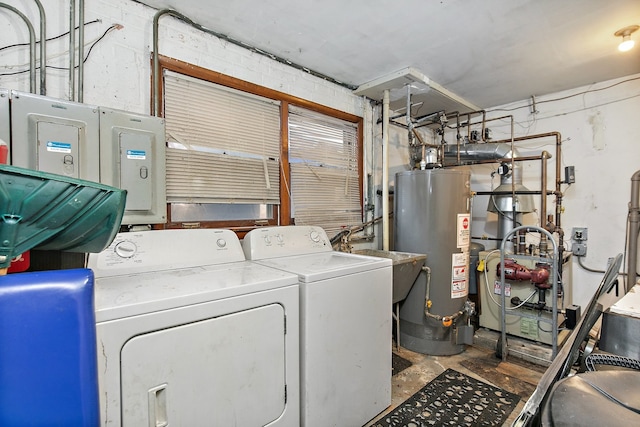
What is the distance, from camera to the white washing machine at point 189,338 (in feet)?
3.35

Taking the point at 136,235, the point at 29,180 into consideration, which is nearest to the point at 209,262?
the point at 136,235

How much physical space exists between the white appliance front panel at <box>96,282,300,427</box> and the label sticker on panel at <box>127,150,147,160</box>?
3.25 feet

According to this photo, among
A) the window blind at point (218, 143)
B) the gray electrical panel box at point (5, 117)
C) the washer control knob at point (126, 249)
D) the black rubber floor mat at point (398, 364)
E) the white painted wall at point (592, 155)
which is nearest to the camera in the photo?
the gray electrical panel box at point (5, 117)

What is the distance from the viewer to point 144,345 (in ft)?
3.44

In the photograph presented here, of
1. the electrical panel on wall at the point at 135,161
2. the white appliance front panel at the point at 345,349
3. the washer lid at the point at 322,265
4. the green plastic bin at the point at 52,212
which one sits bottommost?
the white appliance front panel at the point at 345,349

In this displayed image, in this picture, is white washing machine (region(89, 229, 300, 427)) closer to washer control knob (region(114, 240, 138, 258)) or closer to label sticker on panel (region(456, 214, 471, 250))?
washer control knob (region(114, 240, 138, 258))

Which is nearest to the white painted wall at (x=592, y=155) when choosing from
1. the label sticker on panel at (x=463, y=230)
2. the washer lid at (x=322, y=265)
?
the label sticker on panel at (x=463, y=230)

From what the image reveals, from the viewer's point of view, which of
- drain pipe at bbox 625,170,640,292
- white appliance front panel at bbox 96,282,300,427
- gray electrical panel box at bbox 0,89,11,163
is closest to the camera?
white appliance front panel at bbox 96,282,300,427

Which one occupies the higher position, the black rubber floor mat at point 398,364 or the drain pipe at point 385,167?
the drain pipe at point 385,167

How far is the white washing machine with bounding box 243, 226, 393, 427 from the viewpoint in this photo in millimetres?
1492

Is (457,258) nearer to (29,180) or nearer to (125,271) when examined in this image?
(125,271)

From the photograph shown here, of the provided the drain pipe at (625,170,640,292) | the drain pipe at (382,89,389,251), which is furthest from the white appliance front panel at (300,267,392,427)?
the drain pipe at (625,170,640,292)

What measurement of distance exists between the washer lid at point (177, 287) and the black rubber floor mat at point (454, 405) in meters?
1.20

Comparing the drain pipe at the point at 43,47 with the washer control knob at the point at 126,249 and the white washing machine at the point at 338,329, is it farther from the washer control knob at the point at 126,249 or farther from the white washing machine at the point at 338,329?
the white washing machine at the point at 338,329
